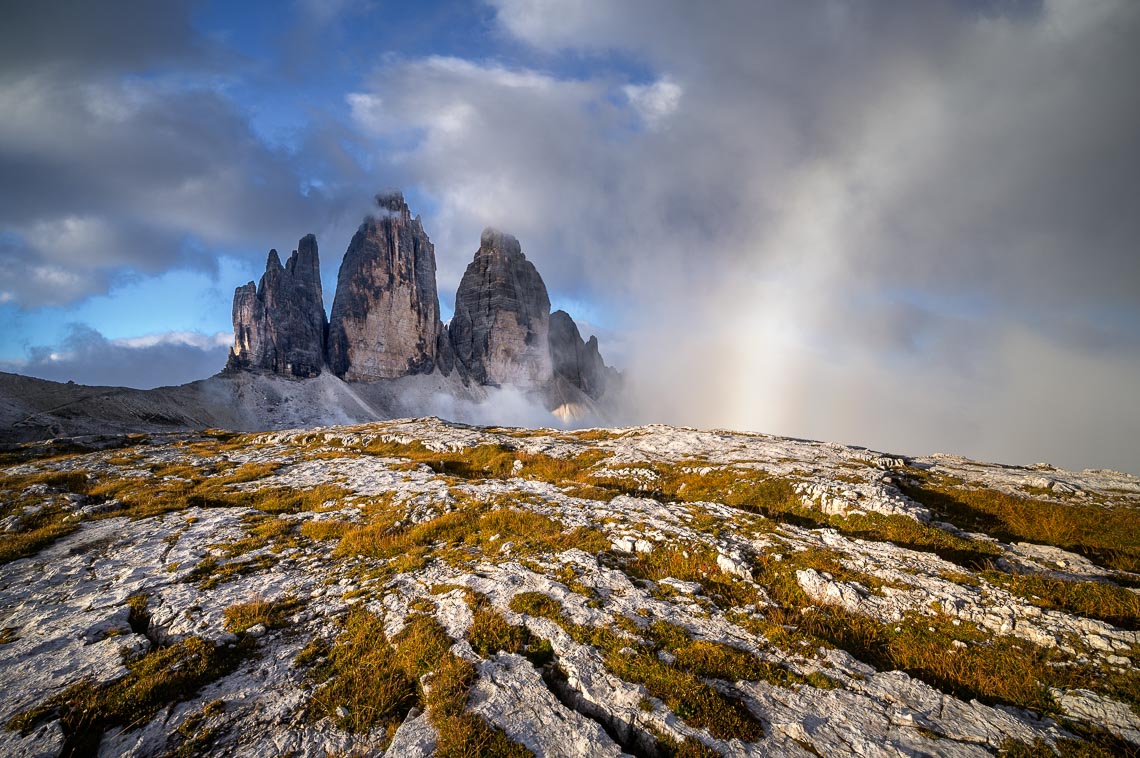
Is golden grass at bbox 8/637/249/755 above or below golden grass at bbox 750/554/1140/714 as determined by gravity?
above

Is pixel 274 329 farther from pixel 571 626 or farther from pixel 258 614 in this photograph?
pixel 571 626

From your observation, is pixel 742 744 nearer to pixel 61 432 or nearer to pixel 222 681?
pixel 222 681

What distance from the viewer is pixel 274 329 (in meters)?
185

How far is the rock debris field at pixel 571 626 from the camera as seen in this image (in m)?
7.06

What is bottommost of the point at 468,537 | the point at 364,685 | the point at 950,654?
the point at 950,654

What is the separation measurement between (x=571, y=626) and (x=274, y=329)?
219935 millimetres

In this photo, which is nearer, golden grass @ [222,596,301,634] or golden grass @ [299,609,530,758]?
golden grass @ [299,609,530,758]

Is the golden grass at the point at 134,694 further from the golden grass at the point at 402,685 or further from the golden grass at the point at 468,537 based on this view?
the golden grass at the point at 468,537

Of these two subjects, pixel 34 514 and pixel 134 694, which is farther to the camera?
pixel 34 514

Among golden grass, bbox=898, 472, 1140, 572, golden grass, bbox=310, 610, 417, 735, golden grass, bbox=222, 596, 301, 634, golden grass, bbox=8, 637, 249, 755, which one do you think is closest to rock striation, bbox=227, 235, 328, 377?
golden grass, bbox=222, 596, 301, 634

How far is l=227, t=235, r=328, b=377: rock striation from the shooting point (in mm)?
181875

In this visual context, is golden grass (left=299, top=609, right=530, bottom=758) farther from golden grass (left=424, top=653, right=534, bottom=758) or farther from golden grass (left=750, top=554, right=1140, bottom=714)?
golden grass (left=750, top=554, right=1140, bottom=714)

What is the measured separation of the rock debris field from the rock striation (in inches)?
7412

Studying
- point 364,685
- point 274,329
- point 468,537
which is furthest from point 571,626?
point 274,329
